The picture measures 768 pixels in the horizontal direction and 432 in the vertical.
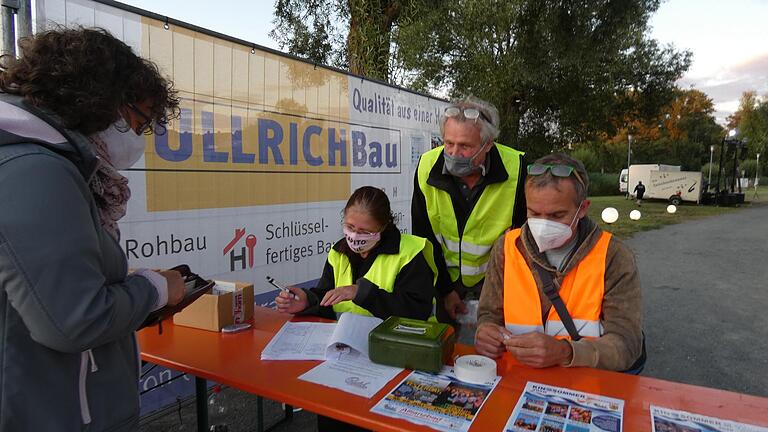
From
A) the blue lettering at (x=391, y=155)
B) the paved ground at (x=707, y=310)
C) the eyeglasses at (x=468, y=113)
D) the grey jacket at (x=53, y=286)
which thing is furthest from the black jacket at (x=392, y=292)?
the paved ground at (x=707, y=310)

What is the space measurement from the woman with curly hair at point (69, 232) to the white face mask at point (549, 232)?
1347mm

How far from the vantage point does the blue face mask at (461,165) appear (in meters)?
2.49

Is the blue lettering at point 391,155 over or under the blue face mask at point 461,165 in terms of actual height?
over

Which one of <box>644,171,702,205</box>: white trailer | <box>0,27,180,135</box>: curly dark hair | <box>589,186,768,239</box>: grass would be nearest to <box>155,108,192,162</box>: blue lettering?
<box>0,27,180,135</box>: curly dark hair

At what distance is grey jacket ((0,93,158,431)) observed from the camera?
994 millimetres

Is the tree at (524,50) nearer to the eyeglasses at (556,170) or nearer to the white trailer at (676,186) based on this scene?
the eyeglasses at (556,170)

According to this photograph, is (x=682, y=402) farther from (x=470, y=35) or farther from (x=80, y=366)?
(x=470, y=35)

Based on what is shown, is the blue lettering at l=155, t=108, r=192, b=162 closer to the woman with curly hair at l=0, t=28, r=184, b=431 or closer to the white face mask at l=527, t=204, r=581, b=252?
the woman with curly hair at l=0, t=28, r=184, b=431

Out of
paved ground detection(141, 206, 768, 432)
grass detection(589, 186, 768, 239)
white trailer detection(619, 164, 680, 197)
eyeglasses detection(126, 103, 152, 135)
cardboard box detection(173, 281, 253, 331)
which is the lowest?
paved ground detection(141, 206, 768, 432)

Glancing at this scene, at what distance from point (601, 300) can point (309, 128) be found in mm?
2562

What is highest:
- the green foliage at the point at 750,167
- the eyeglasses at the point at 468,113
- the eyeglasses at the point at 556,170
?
the green foliage at the point at 750,167

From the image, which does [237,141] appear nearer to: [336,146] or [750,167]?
[336,146]

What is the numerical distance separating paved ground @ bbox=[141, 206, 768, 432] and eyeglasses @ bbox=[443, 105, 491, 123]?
220 centimetres

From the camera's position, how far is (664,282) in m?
7.16
